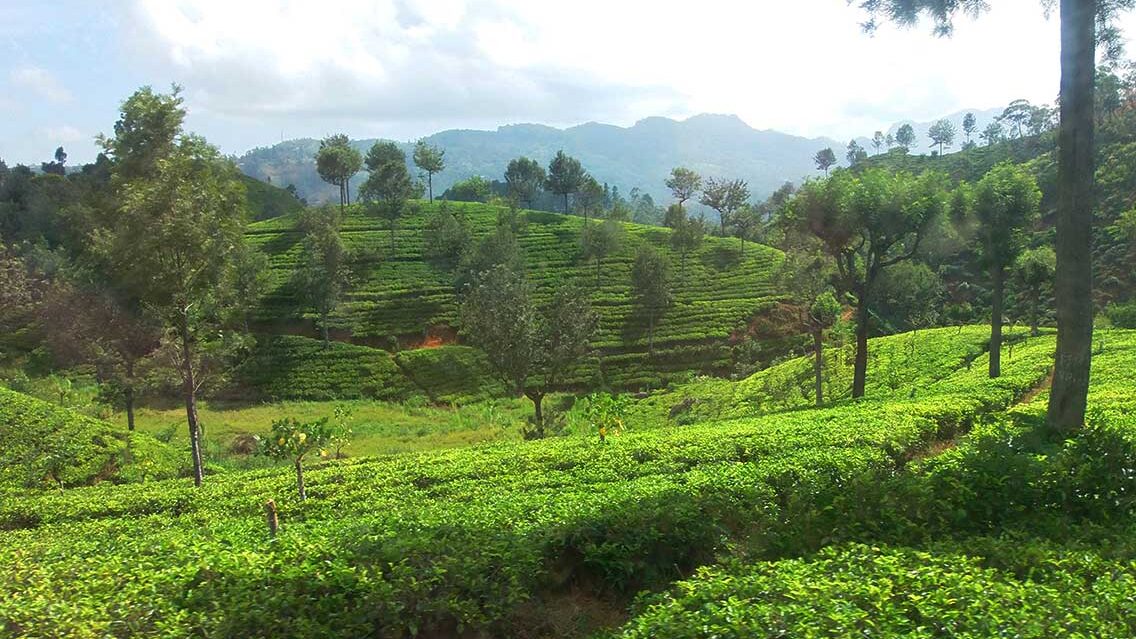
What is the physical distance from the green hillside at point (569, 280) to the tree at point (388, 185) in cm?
233

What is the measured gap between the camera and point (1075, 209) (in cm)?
940

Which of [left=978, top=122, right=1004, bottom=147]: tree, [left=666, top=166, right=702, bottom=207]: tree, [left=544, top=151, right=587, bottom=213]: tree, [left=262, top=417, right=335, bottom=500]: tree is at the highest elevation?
[left=978, top=122, right=1004, bottom=147]: tree

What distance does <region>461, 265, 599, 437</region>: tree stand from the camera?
91.8 ft

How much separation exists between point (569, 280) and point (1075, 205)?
169 ft

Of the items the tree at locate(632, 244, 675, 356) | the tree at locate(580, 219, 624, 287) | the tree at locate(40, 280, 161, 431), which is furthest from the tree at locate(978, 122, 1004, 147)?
the tree at locate(40, 280, 161, 431)

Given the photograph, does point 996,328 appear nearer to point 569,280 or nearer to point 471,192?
point 569,280

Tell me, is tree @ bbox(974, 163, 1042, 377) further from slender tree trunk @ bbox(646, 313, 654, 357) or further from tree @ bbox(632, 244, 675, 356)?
tree @ bbox(632, 244, 675, 356)

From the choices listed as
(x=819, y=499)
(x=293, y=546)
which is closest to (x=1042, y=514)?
(x=819, y=499)

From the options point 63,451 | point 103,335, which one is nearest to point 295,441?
point 63,451

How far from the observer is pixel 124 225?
1587 cm

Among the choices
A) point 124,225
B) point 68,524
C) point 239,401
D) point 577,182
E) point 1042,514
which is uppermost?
point 577,182

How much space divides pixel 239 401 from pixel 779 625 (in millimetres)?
48433

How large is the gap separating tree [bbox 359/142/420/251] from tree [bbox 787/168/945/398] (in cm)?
A: 5519

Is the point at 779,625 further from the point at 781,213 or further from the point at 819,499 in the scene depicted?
the point at 781,213
